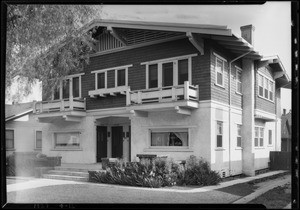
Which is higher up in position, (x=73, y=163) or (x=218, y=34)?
(x=218, y=34)

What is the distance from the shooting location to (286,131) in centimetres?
413

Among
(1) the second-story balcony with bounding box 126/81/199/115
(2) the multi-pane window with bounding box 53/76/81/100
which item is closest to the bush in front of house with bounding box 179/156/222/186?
(1) the second-story balcony with bounding box 126/81/199/115

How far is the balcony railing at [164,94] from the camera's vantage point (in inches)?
175

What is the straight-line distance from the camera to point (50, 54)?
4988 millimetres

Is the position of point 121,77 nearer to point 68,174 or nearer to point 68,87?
point 68,87

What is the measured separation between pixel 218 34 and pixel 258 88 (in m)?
1.05

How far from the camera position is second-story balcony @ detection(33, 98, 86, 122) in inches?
190

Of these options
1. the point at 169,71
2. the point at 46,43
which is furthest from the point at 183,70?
the point at 46,43

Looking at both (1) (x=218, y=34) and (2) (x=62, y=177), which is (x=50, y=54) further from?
(1) (x=218, y=34)

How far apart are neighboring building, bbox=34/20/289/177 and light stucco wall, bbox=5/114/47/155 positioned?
0.15 metres

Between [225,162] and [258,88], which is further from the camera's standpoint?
[258,88]

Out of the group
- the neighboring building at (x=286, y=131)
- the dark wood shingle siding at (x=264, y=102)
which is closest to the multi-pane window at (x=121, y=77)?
the dark wood shingle siding at (x=264, y=102)
